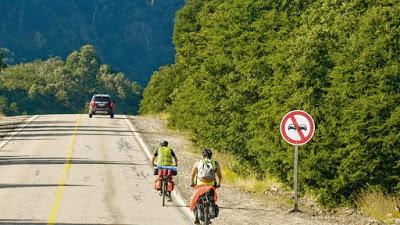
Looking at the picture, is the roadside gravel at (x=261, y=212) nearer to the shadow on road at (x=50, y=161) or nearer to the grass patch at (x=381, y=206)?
the grass patch at (x=381, y=206)

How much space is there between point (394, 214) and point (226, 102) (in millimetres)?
10418

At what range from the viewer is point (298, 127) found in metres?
18.8

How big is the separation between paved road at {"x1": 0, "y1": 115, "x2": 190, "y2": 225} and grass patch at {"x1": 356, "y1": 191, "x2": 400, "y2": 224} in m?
4.49

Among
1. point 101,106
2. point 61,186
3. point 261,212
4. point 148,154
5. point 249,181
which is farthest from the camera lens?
point 101,106

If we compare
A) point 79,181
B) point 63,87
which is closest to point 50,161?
point 79,181

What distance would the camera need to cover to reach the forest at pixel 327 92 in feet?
62.3

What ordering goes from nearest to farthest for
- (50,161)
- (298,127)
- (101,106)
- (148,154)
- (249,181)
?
(298,127), (249,181), (50,161), (148,154), (101,106)

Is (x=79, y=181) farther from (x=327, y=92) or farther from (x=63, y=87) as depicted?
(x=63, y=87)

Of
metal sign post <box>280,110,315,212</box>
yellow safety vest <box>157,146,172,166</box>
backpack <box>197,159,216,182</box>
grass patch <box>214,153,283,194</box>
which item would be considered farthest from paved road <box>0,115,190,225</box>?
metal sign post <box>280,110,315,212</box>

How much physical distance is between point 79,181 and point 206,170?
10.7 m

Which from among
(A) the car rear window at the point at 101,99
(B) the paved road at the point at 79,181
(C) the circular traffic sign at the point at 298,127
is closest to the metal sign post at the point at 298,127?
(C) the circular traffic sign at the point at 298,127

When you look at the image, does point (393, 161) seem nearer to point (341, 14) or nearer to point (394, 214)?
point (394, 214)

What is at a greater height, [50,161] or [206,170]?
[206,170]

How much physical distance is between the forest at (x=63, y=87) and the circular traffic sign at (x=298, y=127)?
113m
